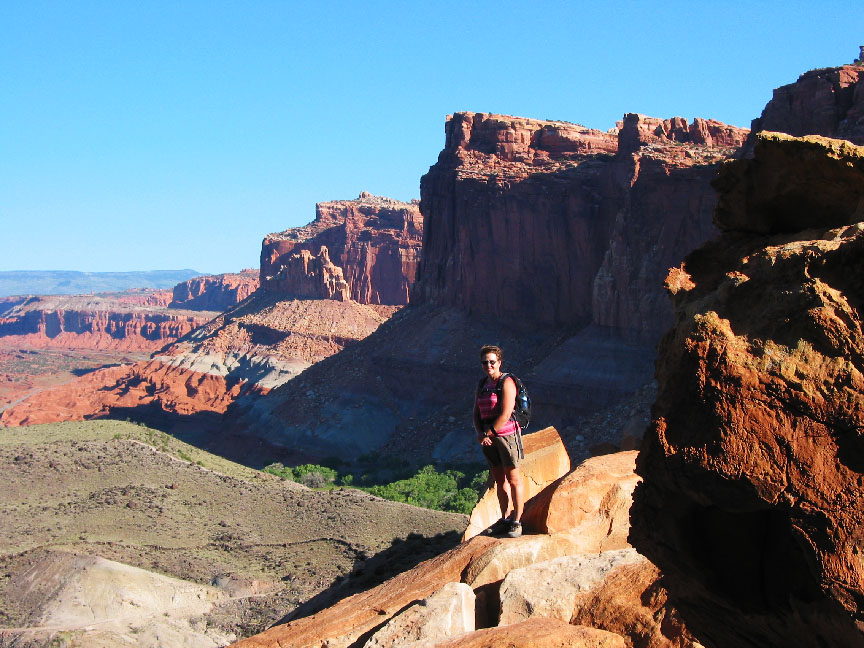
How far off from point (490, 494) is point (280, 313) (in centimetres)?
7955

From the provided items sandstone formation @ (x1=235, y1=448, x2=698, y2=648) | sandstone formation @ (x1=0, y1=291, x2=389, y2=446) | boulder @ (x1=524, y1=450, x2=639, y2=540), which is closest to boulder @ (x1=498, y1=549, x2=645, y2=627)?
sandstone formation @ (x1=235, y1=448, x2=698, y2=648)

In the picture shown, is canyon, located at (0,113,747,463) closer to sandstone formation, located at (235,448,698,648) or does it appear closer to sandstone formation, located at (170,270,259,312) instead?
sandstone formation, located at (235,448,698,648)

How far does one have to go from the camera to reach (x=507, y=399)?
8.87 metres

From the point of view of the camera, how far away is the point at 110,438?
37.8m

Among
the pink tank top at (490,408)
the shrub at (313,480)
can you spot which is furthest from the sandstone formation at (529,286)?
the pink tank top at (490,408)

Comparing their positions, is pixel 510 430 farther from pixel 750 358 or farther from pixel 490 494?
pixel 750 358

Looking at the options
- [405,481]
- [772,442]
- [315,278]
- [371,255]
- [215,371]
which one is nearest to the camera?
[772,442]

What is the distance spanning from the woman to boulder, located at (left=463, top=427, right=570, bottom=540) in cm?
210

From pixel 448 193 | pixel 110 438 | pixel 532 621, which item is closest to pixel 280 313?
pixel 448 193

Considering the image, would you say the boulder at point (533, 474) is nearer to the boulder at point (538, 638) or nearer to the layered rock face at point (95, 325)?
the boulder at point (538, 638)

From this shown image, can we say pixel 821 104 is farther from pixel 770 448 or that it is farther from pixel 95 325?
pixel 95 325

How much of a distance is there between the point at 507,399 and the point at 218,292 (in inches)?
7205

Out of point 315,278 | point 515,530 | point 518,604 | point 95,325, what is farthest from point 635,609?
point 95,325

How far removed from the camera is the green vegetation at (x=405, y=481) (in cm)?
3544
